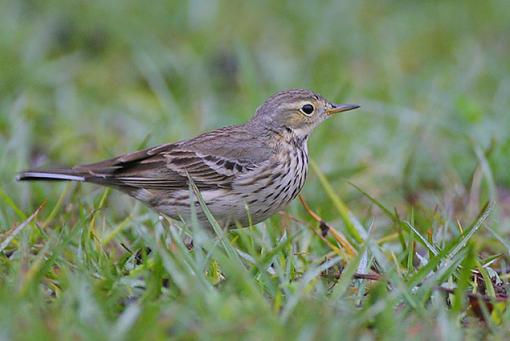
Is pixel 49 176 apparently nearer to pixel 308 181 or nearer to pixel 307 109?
pixel 307 109

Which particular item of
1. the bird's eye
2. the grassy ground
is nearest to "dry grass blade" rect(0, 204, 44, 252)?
the grassy ground

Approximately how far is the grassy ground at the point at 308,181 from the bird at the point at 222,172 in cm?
19

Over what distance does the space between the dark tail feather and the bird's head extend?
48.2 inches

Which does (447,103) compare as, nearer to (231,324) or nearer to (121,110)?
(121,110)

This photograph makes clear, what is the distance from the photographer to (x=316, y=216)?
19.0 ft

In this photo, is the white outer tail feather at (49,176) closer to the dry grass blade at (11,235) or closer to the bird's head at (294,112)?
the dry grass blade at (11,235)

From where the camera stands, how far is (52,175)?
5.84 m

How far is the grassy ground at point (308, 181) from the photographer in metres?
4.15

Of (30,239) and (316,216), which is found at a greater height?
(30,239)

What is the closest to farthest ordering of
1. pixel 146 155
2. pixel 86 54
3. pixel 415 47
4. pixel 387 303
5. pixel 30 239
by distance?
pixel 387 303
pixel 30 239
pixel 146 155
pixel 86 54
pixel 415 47

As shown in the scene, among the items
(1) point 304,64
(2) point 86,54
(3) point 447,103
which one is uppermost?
(2) point 86,54

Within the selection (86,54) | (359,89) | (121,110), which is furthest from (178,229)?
(86,54)

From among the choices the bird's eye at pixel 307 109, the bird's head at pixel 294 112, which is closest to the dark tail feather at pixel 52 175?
the bird's head at pixel 294 112

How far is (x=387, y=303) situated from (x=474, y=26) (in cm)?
776
